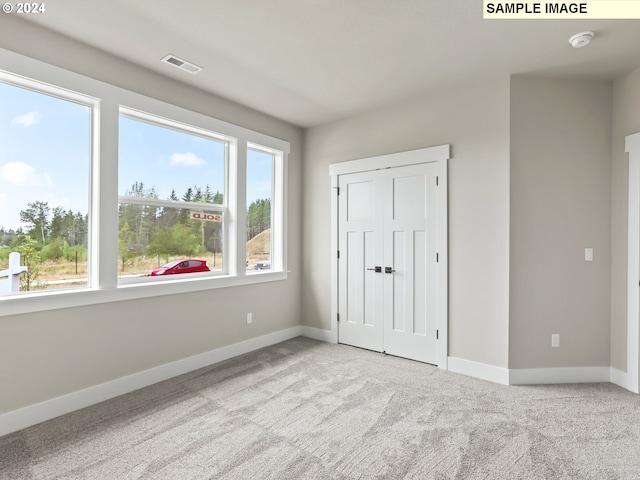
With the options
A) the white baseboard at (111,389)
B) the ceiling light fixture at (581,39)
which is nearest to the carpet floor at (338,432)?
the white baseboard at (111,389)

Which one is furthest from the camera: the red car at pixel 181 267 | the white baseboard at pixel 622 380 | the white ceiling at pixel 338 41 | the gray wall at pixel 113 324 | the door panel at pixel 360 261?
the door panel at pixel 360 261

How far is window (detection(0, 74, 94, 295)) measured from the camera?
7.79ft

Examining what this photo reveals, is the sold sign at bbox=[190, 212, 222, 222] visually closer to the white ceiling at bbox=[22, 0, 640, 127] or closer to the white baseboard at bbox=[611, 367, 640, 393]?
the white ceiling at bbox=[22, 0, 640, 127]

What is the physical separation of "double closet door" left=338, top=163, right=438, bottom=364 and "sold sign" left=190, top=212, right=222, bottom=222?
1458mm

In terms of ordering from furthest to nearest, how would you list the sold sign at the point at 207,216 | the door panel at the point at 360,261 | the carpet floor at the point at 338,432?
the door panel at the point at 360,261
the sold sign at the point at 207,216
the carpet floor at the point at 338,432

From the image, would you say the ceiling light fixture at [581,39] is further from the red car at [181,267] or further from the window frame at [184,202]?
the red car at [181,267]

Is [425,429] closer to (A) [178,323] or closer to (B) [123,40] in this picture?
(A) [178,323]

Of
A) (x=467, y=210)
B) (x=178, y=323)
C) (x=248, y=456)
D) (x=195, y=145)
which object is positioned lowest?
(x=248, y=456)

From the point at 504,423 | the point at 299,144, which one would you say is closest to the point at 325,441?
the point at 504,423

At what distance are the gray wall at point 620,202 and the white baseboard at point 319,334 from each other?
276cm

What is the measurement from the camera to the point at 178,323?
3.24 m

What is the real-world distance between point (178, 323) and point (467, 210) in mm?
2945

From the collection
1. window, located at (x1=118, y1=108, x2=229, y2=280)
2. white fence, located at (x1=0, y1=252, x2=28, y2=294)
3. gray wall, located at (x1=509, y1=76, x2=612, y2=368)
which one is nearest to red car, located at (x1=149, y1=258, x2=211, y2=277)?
window, located at (x1=118, y1=108, x2=229, y2=280)

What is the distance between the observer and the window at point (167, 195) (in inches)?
118
